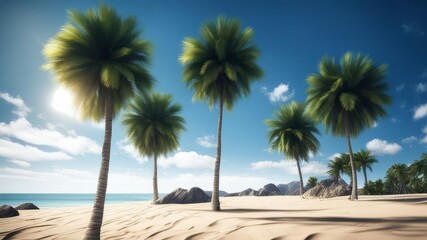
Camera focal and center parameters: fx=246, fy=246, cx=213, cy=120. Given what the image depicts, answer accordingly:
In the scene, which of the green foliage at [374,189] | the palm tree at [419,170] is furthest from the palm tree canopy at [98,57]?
the palm tree at [419,170]

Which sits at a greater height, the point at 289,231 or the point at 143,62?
the point at 143,62

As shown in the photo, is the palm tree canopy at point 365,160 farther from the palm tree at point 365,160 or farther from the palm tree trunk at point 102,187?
the palm tree trunk at point 102,187

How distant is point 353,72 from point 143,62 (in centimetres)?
1538

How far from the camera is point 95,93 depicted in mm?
10898

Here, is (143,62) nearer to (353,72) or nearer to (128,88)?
(128,88)

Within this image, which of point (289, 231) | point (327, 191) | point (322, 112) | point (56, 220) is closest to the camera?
point (289, 231)

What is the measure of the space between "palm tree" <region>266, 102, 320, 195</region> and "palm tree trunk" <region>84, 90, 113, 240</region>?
24516 mm

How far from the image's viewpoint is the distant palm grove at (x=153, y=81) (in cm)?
991

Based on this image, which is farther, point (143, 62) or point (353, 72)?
point (353, 72)

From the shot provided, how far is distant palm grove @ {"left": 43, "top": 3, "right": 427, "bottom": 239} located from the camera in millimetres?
9914

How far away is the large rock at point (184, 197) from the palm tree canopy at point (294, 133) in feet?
44.8

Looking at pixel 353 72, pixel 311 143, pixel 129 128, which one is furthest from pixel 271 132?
pixel 129 128

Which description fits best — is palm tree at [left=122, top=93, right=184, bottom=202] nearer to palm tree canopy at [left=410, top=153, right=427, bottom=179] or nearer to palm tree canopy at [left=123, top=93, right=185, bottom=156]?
palm tree canopy at [left=123, top=93, right=185, bottom=156]

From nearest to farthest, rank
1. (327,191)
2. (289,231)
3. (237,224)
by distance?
(289,231) < (237,224) < (327,191)
